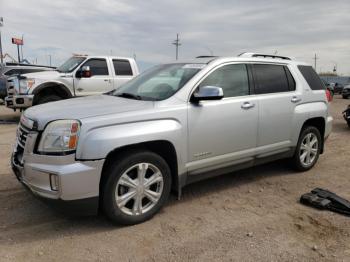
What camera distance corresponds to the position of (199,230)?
355 centimetres

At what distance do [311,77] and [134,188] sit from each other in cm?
361

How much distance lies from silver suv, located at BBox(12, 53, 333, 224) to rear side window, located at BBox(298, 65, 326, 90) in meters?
0.25

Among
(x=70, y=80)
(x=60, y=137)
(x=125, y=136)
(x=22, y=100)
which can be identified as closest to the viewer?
(x=60, y=137)

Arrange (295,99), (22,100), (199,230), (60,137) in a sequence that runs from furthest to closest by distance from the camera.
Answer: (22,100) → (295,99) → (199,230) → (60,137)

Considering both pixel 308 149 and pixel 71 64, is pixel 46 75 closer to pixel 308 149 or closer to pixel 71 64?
pixel 71 64

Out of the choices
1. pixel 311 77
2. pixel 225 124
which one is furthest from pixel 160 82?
pixel 311 77

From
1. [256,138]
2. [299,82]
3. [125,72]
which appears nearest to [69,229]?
[256,138]

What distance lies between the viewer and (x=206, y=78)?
4141 mm

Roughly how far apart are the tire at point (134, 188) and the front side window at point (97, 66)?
7.47 meters

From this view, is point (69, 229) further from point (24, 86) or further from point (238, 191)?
point (24, 86)

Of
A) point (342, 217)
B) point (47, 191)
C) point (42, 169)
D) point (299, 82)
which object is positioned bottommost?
point (342, 217)

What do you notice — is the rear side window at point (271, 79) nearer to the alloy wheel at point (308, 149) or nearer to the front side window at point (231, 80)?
the front side window at point (231, 80)

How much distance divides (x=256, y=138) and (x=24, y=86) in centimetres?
738

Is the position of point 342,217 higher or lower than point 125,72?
lower
